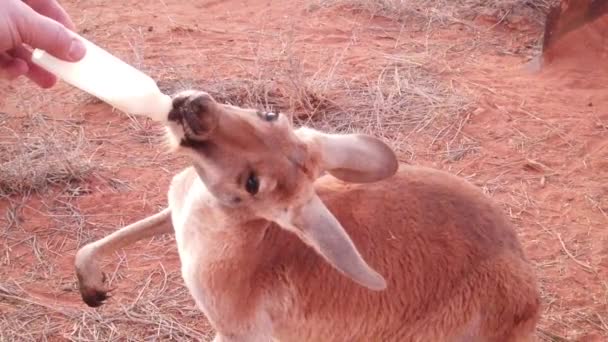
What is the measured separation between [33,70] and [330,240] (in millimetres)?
1408

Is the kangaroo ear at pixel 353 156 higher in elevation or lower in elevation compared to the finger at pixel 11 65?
lower

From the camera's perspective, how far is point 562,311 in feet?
13.5

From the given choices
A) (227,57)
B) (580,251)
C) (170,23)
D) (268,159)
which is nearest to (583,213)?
(580,251)

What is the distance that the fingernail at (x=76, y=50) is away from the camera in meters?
2.42

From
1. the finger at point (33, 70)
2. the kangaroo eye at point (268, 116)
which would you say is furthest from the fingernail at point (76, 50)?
the kangaroo eye at point (268, 116)

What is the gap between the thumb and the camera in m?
2.40

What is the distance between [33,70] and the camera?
3.04m

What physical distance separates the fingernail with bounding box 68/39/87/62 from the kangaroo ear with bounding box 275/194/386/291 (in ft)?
3.03

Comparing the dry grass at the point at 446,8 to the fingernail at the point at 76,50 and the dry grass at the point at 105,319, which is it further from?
the fingernail at the point at 76,50

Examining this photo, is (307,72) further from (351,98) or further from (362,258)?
(362,258)

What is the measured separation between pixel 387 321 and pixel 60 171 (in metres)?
2.61

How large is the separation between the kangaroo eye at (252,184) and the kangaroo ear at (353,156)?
28 centimetres

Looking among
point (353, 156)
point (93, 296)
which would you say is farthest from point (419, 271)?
point (93, 296)

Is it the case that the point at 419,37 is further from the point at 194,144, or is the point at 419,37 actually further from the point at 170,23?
the point at 194,144
